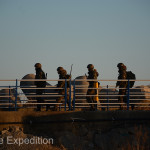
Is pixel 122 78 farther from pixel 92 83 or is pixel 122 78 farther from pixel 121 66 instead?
pixel 92 83

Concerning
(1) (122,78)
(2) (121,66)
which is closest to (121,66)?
(2) (121,66)

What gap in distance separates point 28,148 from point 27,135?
0.87 m

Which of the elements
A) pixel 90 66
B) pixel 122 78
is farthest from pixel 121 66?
pixel 90 66

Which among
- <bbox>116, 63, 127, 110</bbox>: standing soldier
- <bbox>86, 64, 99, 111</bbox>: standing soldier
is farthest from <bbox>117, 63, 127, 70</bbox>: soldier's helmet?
<bbox>86, 64, 99, 111</bbox>: standing soldier

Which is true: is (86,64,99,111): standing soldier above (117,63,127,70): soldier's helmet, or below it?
below

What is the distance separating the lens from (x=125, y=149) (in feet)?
43.6

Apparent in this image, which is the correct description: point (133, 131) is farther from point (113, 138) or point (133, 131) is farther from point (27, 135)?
point (27, 135)

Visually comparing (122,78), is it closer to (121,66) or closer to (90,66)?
(121,66)

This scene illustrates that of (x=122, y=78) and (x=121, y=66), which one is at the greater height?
(x=121, y=66)

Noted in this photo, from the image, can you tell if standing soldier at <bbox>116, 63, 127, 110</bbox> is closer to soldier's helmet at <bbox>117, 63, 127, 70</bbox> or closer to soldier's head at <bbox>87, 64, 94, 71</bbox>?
soldier's helmet at <bbox>117, 63, 127, 70</bbox>

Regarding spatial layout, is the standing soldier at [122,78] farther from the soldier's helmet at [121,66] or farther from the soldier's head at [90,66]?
the soldier's head at [90,66]

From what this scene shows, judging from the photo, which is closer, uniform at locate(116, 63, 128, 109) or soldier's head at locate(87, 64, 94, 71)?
soldier's head at locate(87, 64, 94, 71)

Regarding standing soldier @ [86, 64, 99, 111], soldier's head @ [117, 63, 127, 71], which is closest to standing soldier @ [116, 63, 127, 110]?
soldier's head @ [117, 63, 127, 71]

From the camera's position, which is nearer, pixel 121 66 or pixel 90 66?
pixel 90 66
